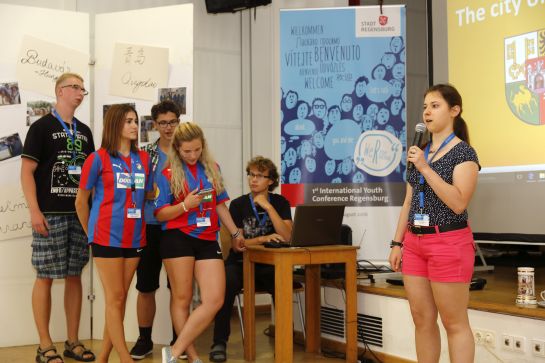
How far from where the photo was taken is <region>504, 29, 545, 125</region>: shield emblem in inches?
146

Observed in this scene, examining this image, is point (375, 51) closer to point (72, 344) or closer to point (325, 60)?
point (325, 60)

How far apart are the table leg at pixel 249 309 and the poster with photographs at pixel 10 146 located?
173cm

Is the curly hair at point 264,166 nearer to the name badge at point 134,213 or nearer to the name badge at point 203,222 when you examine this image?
Result: the name badge at point 203,222

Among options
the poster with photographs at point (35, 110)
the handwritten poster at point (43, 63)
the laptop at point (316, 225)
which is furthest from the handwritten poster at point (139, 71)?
the laptop at point (316, 225)

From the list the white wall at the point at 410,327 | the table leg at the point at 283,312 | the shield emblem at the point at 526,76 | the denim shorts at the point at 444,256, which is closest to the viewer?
the denim shorts at the point at 444,256

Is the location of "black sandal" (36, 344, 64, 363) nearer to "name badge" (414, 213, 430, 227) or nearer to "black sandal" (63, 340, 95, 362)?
"black sandal" (63, 340, 95, 362)

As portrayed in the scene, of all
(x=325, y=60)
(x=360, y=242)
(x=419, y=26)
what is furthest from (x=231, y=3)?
(x=360, y=242)

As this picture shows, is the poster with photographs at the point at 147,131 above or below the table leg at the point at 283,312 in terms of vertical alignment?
above

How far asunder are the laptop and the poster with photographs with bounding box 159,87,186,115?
124cm

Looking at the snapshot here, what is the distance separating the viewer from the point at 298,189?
481 cm

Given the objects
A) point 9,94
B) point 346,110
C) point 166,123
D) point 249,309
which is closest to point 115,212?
point 166,123

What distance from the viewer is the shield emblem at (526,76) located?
370 cm

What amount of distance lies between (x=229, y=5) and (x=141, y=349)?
298 centimetres

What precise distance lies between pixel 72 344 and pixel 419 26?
3955 millimetres
